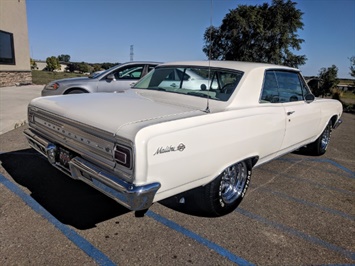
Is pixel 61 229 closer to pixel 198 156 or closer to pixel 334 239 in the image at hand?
pixel 198 156

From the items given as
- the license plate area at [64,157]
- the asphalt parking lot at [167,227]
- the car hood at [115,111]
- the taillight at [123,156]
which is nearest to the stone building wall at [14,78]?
the asphalt parking lot at [167,227]

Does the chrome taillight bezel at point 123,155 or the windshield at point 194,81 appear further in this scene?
the windshield at point 194,81

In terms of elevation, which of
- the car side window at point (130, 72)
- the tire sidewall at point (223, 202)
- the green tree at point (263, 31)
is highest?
the green tree at point (263, 31)

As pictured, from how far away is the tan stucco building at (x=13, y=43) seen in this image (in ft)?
46.5

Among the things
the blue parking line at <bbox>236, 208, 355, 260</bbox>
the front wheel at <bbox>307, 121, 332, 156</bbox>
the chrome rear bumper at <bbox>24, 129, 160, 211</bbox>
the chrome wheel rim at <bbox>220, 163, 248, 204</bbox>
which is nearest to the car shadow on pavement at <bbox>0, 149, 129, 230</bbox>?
the chrome rear bumper at <bbox>24, 129, 160, 211</bbox>

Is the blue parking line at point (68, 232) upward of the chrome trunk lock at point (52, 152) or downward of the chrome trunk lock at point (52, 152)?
downward

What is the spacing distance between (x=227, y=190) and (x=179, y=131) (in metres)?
1.26

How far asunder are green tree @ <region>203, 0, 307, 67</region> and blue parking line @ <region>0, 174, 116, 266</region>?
31.5m

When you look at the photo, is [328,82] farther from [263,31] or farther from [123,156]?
[123,156]

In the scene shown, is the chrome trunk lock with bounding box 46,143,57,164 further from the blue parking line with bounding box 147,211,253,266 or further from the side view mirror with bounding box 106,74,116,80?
the side view mirror with bounding box 106,74,116,80

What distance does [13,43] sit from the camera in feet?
48.7

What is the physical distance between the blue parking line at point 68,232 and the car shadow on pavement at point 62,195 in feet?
0.18

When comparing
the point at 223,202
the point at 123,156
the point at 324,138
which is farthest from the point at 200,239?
the point at 324,138

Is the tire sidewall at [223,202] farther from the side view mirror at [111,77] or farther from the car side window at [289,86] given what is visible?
the side view mirror at [111,77]
